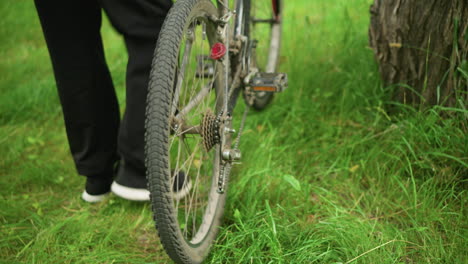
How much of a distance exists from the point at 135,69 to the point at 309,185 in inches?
30.3

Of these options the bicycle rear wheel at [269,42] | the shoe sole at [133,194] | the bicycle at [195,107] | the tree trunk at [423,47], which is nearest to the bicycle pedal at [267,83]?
the bicycle at [195,107]

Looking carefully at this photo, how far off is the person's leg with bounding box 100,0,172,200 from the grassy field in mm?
133

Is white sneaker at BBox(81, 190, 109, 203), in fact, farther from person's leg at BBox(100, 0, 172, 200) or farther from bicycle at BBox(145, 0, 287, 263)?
bicycle at BBox(145, 0, 287, 263)

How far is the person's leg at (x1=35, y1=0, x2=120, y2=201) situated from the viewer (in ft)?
4.96

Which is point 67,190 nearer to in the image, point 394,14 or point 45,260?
point 45,260

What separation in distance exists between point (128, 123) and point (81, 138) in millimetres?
246

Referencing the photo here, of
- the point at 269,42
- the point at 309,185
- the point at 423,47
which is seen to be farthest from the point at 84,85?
the point at 423,47

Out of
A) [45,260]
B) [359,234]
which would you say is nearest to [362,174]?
[359,234]

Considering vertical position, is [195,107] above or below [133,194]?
above

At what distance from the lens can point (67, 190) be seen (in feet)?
6.27

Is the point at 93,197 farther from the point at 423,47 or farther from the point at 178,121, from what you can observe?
the point at 423,47

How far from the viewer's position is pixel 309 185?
66.4 inches

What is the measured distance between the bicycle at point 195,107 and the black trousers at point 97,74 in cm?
14

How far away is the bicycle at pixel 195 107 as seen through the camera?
3.69ft
